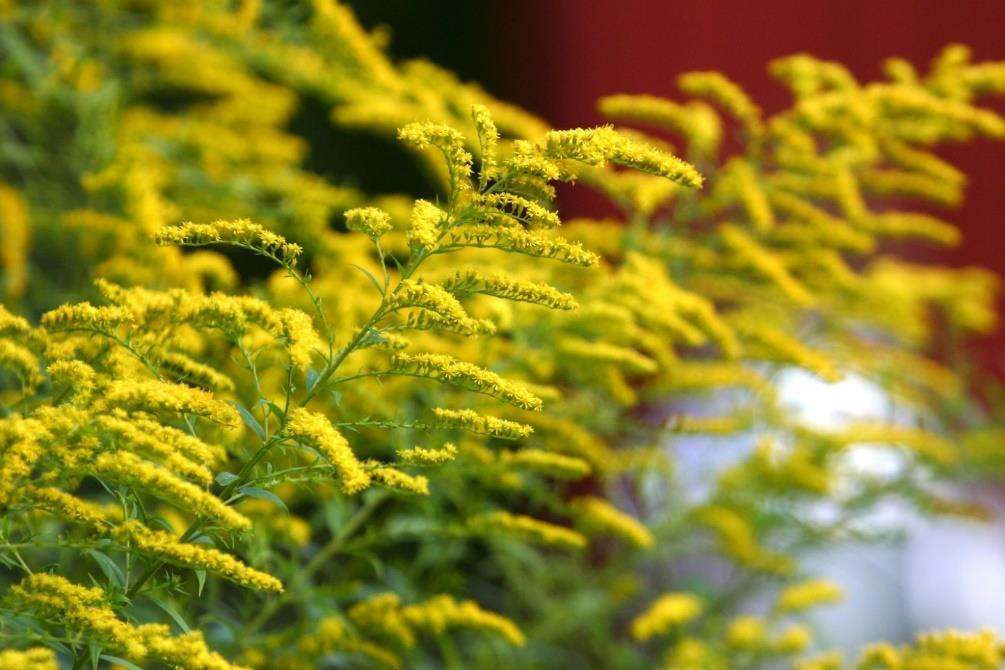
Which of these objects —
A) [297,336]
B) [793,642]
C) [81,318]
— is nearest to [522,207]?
[297,336]

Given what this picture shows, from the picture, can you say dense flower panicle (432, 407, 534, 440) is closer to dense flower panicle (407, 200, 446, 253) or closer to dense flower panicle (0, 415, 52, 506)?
dense flower panicle (407, 200, 446, 253)

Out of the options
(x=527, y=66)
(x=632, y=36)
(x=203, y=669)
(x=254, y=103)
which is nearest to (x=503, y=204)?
(x=203, y=669)

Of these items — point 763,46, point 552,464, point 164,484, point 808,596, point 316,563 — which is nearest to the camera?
point 164,484

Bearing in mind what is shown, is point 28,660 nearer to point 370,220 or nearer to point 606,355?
point 370,220

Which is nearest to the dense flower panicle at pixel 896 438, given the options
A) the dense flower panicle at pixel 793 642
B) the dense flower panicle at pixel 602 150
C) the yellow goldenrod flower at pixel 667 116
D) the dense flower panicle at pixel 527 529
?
the dense flower panicle at pixel 793 642

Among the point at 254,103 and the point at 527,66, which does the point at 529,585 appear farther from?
the point at 527,66
